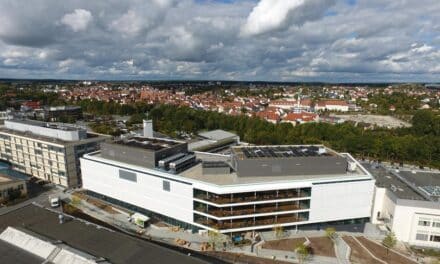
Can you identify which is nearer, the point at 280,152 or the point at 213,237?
the point at 213,237

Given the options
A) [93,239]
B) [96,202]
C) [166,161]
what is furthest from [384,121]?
[93,239]

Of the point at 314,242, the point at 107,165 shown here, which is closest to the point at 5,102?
the point at 107,165

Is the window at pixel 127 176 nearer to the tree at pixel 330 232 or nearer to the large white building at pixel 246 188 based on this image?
the large white building at pixel 246 188

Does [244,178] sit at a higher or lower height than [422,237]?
higher

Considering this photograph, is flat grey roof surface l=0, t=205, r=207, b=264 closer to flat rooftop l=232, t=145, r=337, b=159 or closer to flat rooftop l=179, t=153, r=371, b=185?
flat rooftop l=179, t=153, r=371, b=185

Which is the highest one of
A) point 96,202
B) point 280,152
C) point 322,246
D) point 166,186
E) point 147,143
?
point 147,143

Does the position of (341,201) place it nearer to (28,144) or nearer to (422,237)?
(422,237)
